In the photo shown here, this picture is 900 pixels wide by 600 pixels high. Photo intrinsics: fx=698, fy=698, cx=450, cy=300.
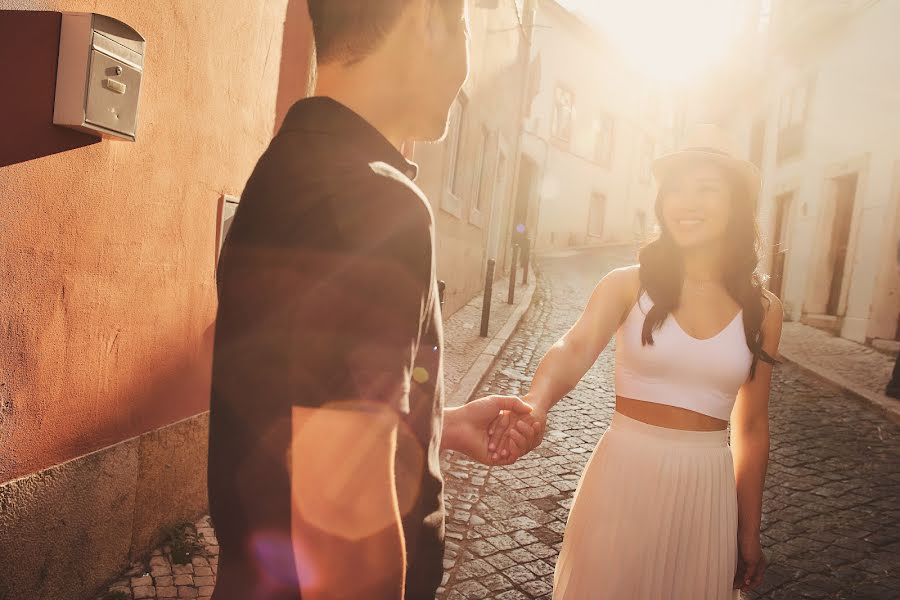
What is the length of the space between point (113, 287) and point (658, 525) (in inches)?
97.1

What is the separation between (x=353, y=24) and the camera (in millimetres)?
1214

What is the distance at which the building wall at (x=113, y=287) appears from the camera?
2.57 m

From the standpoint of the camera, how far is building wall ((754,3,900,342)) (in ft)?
41.1

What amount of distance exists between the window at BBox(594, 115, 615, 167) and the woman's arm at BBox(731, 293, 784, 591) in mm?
29589

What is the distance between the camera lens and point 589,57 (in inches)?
1147

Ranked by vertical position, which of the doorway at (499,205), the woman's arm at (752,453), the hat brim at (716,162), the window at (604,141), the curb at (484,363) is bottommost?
the curb at (484,363)

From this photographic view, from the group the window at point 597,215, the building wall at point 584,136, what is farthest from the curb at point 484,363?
the window at point 597,215

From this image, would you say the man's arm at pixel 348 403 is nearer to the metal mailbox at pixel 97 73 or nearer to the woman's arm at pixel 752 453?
the woman's arm at pixel 752 453

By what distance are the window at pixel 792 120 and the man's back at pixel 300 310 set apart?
18.4 metres

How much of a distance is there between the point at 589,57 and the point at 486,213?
16857 millimetres

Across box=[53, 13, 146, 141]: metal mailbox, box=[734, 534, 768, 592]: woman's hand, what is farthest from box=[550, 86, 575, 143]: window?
box=[734, 534, 768, 592]: woman's hand

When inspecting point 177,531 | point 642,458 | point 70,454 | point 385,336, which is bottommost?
point 177,531

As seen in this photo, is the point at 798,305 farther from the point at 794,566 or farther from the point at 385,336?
the point at 385,336

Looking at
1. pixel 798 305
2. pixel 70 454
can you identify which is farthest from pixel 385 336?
pixel 798 305
